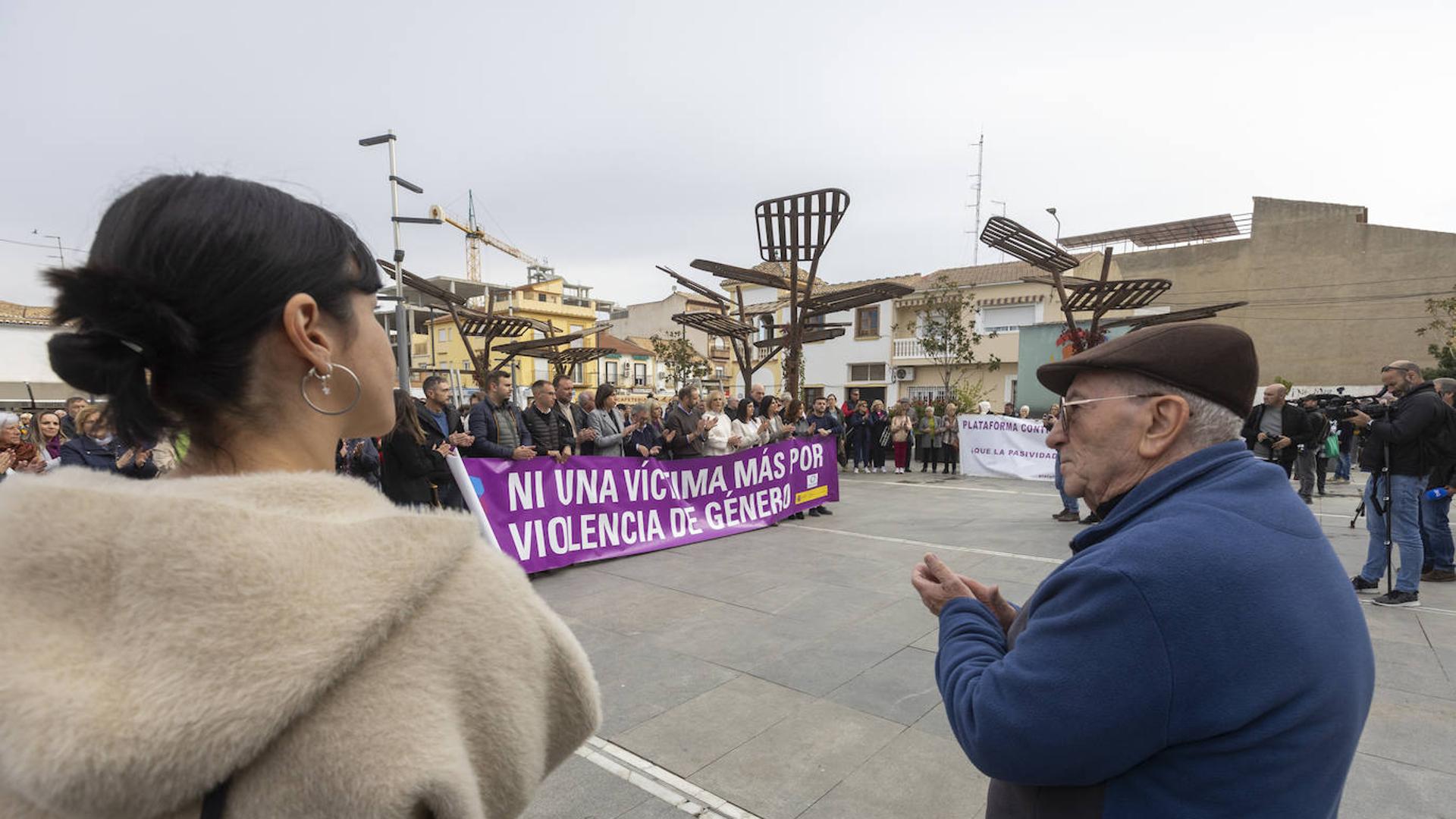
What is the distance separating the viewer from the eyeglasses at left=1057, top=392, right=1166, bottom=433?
1517 mm

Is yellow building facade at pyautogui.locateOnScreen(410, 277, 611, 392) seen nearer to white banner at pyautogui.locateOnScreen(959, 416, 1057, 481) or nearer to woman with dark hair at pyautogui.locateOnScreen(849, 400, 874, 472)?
woman with dark hair at pyautogui.locateOnScreen(849, 400, 874, 472)

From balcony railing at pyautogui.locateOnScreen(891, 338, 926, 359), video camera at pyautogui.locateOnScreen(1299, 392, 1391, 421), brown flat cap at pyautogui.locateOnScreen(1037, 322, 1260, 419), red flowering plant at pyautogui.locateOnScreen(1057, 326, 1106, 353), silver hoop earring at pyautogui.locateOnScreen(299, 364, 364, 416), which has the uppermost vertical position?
balcony railing at pyautogui.locateOnScreen(891, 338, 926, 359)

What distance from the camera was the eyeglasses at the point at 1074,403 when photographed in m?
1.52

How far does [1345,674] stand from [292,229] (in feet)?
5.90

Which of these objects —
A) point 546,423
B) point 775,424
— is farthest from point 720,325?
point 546,423

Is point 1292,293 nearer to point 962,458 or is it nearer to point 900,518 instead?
point 962,458

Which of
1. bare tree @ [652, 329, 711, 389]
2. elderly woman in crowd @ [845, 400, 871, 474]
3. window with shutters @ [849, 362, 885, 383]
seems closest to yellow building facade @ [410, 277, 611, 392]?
bare tree @ [652, 329, 711, 389]

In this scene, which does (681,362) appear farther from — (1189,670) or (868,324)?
(1189,670)

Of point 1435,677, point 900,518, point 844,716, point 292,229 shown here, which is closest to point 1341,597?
point 292,229

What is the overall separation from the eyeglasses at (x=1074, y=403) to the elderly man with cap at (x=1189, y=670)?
0.18m

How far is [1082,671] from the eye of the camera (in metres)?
1.19

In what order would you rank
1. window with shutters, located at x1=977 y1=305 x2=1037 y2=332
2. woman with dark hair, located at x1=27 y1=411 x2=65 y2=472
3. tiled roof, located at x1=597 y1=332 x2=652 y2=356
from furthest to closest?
tiled roof, located at x1=597 y1=332 x2=652 y2=356
window with shutters, located at x1=977 y1=305 x2=1037 y2=332
woman with dark hair, located at x1=27 y1=411 x2=65 y2=472

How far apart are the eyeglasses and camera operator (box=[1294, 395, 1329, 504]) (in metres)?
10.1

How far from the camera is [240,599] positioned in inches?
26.7
